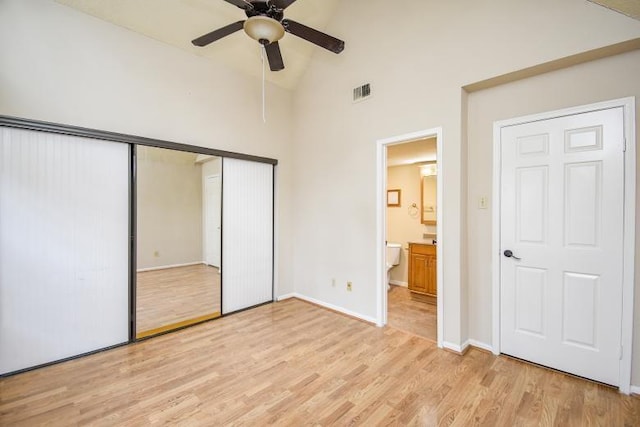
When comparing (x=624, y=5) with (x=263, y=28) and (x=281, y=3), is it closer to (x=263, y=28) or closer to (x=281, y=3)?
(x=281, y=3)

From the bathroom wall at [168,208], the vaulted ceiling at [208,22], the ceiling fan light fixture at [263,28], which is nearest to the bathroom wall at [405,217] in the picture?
the vaulted ceiling at [208,22]

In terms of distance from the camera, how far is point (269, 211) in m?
4.23

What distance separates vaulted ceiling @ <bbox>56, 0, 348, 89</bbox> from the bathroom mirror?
2626 millimetres

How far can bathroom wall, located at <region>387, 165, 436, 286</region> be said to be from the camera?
16.9 feet

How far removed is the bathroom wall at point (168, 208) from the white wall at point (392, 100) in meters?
1.56

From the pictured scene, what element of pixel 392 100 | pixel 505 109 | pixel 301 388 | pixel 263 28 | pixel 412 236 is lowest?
Answer: pixel 301 388

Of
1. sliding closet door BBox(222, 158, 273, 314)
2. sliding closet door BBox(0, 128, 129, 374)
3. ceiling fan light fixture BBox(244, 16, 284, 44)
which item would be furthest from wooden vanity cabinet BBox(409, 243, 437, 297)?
sliding closet door BBox(0, 128, 129, 374)

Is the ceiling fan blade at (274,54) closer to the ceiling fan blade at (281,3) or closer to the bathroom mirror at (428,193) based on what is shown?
the ceiling fan blade at (281,3)

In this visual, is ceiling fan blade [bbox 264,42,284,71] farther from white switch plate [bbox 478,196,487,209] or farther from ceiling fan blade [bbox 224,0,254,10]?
white switch plate [bbox 478,196,487,209]

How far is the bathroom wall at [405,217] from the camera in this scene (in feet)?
16.9

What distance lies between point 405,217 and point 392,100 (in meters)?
2.66

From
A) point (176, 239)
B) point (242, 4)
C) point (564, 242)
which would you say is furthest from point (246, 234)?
point (564, 242)

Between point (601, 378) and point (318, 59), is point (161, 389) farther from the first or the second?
point (318, 59)

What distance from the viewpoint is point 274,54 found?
2.76m
